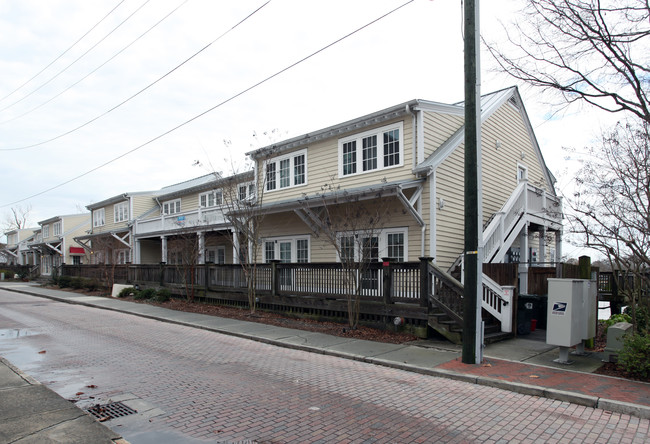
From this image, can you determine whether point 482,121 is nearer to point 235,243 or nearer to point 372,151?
point 372,151

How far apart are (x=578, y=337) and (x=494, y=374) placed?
192 cm

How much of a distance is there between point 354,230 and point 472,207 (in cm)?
362

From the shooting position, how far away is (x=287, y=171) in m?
19.2

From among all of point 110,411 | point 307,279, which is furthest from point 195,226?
point 110,411

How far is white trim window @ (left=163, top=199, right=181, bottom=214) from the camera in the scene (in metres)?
30.1

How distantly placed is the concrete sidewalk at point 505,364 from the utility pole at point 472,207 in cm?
52

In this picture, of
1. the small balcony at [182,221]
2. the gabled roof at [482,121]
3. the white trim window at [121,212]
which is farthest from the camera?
the white trim window at [121,212]

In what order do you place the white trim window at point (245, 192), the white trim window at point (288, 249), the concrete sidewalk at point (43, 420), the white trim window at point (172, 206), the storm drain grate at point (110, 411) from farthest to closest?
the white trim window at point (172, 206) → the white trim window at point (288, 249) → the white trim window at point (245, 192) → the storm drain grate at point (110, 411) → the concrete sidewalk at point (43, 420)

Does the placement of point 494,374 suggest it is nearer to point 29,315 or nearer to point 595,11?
point 595,11

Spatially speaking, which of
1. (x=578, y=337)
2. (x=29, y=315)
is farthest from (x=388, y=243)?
(x=29, y=315)

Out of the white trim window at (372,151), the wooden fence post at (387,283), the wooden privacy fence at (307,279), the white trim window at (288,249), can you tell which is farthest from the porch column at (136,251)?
the wooden fence post at (387,283)

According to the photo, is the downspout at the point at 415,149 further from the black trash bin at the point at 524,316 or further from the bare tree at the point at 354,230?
the black trash bin at the point at 524,316

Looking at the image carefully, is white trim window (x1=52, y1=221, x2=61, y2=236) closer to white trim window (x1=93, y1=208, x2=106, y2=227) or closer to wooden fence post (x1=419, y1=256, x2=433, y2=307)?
white trim window (x1=93, y1=208, x2=106, y2=227)

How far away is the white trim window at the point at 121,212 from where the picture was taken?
3344 centimetres
